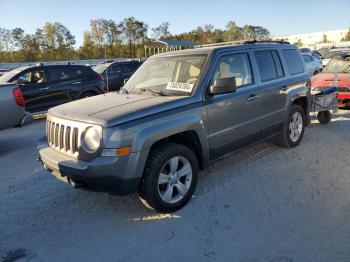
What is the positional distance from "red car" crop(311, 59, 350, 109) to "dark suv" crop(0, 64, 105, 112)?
23.9 ft

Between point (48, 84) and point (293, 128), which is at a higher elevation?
point (48, 84)

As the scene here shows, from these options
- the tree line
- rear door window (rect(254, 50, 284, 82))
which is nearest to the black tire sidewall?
rear door window (rect(254, 50, 284, 82))

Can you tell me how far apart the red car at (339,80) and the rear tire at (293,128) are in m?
2.53

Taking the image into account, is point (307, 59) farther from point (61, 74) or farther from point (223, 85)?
point (223, 85)

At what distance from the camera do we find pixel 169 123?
3.86 meters

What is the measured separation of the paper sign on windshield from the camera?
4.32 m

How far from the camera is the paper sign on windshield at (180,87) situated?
4.32 m

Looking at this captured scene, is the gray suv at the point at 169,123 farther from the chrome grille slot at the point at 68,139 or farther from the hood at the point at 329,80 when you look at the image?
the hood at the point at 329,80

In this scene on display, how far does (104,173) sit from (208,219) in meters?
1.31

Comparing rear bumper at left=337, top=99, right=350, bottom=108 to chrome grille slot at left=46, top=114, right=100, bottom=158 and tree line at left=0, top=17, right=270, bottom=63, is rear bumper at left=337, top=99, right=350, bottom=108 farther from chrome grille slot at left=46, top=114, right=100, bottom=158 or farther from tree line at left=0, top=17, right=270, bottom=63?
tree line at left=0, top=17, right=270, bottom=63

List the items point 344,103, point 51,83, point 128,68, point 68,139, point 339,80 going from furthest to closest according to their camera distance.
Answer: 1. point 128,68
2. point 51,83
3. point 339,80
4. point 344,103
5. point 68,139

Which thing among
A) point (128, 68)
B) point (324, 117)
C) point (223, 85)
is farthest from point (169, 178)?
point (128, 68)

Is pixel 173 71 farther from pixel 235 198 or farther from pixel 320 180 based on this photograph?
pixel 320 180

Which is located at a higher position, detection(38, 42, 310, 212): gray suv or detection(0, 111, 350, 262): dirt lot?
detection(38, 42, 310, 212): gray suv
